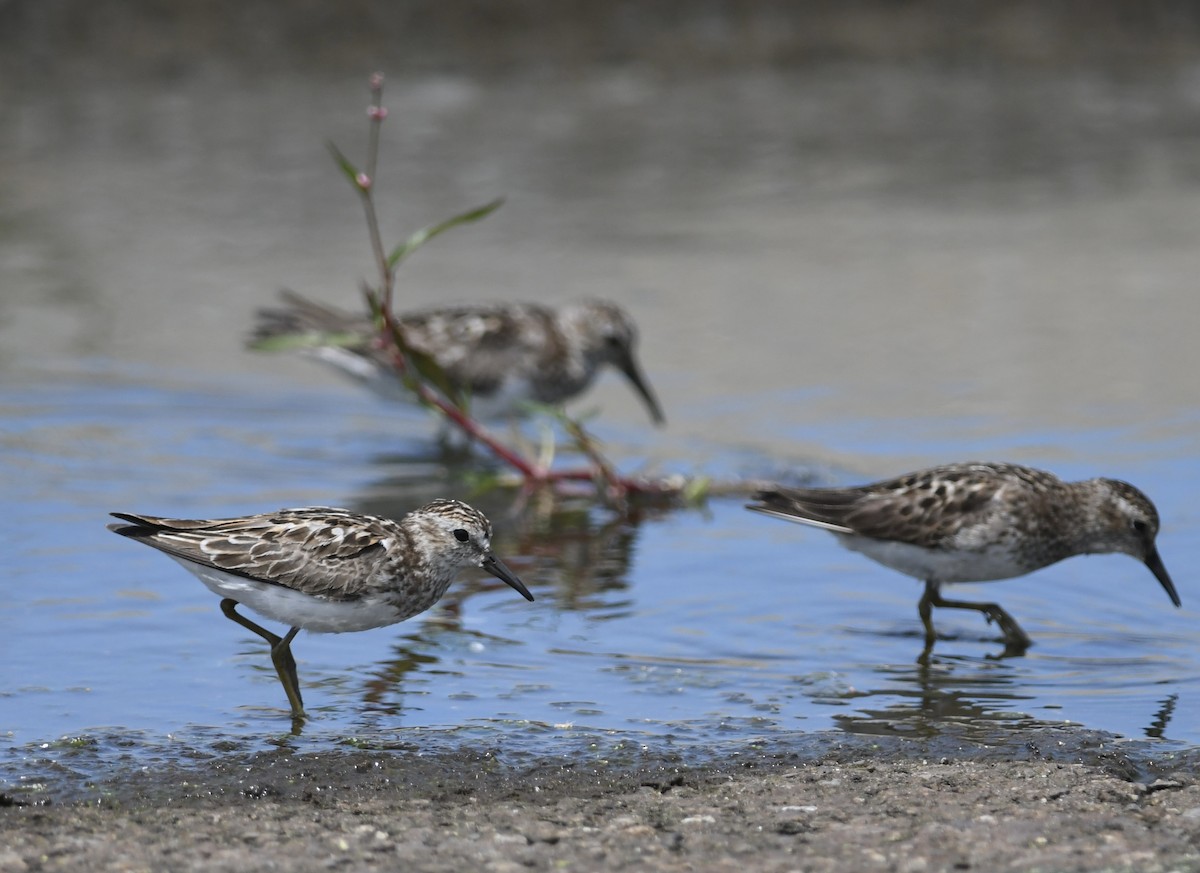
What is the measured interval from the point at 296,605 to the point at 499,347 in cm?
653

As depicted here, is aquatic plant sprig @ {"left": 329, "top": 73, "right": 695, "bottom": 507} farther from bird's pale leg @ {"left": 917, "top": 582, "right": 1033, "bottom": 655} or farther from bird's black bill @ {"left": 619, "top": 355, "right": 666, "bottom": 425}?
bird's pale leg @ {"left": 917, "top": 582, "right": 1033, "bottom": 655}

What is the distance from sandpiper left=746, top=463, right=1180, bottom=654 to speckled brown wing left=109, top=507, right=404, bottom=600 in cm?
266

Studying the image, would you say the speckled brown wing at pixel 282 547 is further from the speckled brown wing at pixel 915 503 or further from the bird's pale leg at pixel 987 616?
the bird's pale leg at pixel 987 616

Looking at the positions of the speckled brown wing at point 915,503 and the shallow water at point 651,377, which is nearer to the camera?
the shallow water at point 651,377

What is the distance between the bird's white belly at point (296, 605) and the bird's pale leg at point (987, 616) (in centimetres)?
298

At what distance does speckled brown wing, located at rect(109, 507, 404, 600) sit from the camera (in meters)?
7.69

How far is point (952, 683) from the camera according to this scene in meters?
8.68

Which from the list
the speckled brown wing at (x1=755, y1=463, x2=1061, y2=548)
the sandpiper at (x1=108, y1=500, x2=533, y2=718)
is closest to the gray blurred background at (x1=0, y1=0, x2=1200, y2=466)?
the speckled brown wing at (x1=755, y1=463, x2=1061, y2=548)

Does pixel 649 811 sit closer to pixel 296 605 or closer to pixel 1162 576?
pixel 296 605

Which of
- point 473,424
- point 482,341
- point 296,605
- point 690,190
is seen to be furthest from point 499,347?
point 690,190

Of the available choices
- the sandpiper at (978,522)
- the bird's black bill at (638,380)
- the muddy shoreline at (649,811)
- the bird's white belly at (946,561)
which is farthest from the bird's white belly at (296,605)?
the bird's black bill at (638,380)

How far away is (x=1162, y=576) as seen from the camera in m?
9.52

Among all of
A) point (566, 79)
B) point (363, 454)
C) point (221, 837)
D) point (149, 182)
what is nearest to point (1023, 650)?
point (221, 837)

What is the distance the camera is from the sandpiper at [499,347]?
13.8 meters
